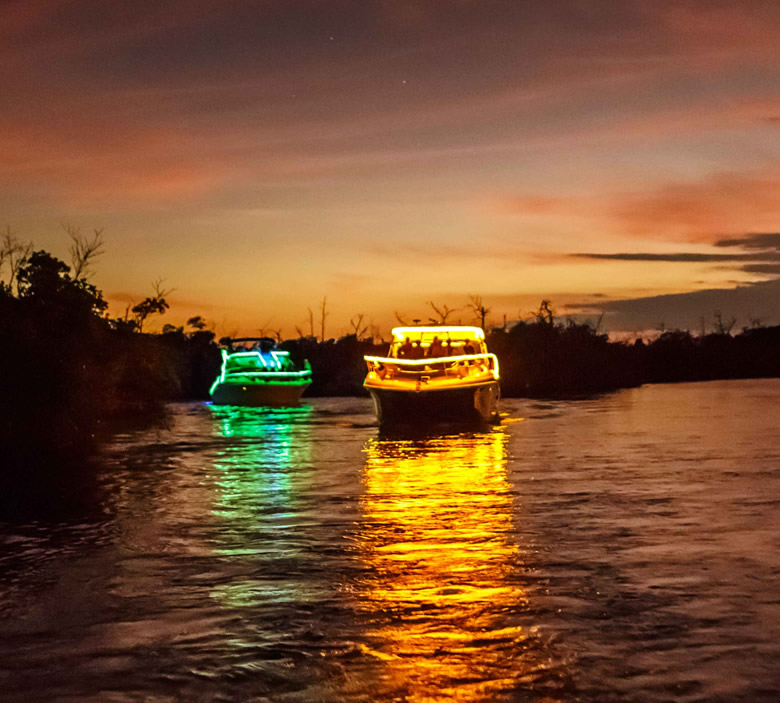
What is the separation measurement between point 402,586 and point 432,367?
22.3 metres

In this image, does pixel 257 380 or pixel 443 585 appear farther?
pixel 257 380

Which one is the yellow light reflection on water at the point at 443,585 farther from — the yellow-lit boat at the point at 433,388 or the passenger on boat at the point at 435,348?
the passenger on boat at the point at 435,348

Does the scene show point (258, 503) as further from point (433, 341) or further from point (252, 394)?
→ point (252, 394)

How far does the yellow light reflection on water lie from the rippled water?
1.1 inches

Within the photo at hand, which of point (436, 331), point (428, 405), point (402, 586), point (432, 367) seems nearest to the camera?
point (402, 586)

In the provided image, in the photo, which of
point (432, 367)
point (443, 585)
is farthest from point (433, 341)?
point (443, 585)

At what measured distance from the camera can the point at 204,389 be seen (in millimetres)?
73375

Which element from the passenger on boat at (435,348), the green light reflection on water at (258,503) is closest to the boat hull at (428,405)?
the green light reflection on water at (258,503)

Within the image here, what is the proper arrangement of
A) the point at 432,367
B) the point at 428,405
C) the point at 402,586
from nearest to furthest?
the point at 402,586 → the point at 428,405 → the point at 432,367

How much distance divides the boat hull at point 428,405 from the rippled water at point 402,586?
1054 cm

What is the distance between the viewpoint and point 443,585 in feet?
30.7

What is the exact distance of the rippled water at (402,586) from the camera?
668 cm

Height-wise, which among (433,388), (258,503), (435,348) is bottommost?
(258,503)

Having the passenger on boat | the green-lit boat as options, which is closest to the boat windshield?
the passenger on boat
